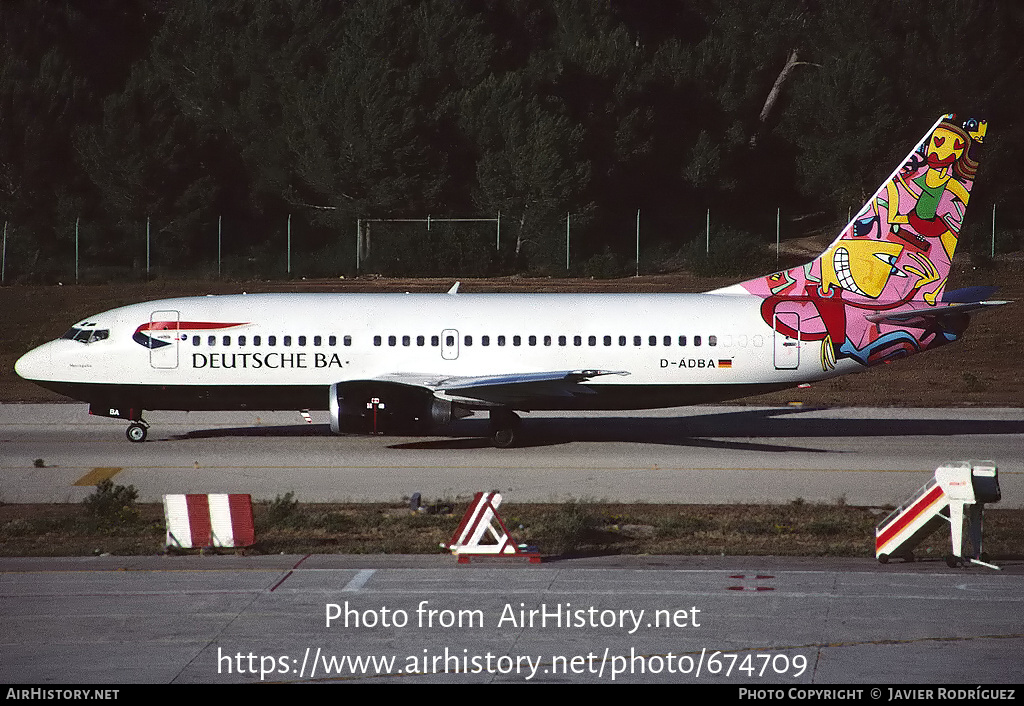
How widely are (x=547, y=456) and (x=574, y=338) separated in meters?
2.92

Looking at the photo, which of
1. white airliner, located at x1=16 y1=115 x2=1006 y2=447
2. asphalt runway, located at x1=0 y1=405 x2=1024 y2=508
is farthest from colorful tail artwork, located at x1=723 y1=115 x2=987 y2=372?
asphalt runway, located at x1=0 y1=405 x2=1024 y2=508

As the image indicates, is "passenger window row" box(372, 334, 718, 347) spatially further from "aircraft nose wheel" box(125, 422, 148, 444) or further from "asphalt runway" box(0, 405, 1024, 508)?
"aircraft nose wheel" box(125, 422, 148, 444)

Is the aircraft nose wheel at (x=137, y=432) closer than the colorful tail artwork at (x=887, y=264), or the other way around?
the colorful tail artwork at (x=887, y=264)

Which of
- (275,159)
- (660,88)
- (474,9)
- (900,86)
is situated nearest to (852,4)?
(900,86)

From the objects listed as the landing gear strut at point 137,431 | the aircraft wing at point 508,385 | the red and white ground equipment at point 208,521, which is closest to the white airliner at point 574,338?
the aircraft wing at point 508,385

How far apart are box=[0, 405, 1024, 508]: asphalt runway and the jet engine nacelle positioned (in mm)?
895

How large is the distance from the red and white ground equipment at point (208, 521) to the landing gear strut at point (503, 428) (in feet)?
38.0

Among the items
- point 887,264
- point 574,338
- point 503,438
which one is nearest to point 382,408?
point 503,438

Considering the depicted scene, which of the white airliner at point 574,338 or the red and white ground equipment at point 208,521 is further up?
the white airliner at point 574,338

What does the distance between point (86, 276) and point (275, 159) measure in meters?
16.3

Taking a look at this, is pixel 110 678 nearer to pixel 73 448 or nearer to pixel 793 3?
pixel 73 448

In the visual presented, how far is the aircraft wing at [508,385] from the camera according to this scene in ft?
92.5

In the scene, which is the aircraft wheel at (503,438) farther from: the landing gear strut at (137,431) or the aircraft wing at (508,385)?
the landing gear strut at (137,431)

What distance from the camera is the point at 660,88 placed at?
3211 inches
